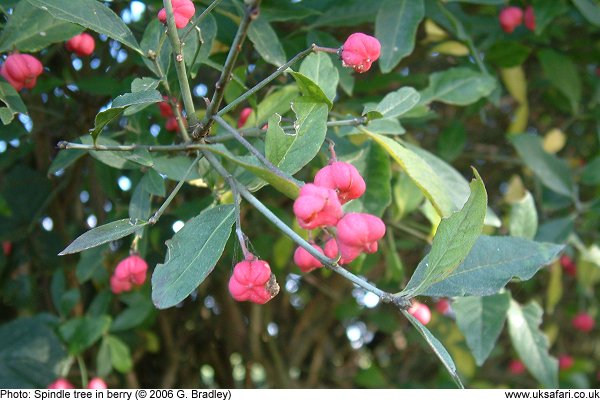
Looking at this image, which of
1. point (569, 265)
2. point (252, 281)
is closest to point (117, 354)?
point (252, 281)

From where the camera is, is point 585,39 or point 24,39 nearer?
point 24,39

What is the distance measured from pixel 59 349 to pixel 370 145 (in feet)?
2.20

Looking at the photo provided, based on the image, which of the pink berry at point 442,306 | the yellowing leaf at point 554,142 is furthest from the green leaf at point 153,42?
the pink berry at point 442,306

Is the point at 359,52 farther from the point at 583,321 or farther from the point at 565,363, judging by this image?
the point at 565,363

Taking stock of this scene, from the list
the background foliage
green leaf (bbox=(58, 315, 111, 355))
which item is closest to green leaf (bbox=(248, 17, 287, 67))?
the background foliage

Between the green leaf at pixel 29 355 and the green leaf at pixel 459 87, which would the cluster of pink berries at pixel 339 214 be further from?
the green leaf at pixel 29 355

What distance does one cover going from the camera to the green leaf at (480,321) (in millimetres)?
1076

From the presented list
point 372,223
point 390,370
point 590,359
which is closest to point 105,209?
point 372,223

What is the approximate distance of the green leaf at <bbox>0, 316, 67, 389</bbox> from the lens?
4.12 ft

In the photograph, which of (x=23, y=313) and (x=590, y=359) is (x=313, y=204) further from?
(x=590, y=359)

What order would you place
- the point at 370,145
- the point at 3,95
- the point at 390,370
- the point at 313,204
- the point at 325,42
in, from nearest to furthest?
the point at 313,204 < the point at 3,95 < the point at 370,145 < the point at 325,42 < the point at 390,370

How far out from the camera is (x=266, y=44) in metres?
1.03

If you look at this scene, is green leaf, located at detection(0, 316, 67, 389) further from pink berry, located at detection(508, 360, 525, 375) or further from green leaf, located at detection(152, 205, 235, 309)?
pink berry, located at detection(508, 360, 525, 375)

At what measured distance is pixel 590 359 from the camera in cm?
254
